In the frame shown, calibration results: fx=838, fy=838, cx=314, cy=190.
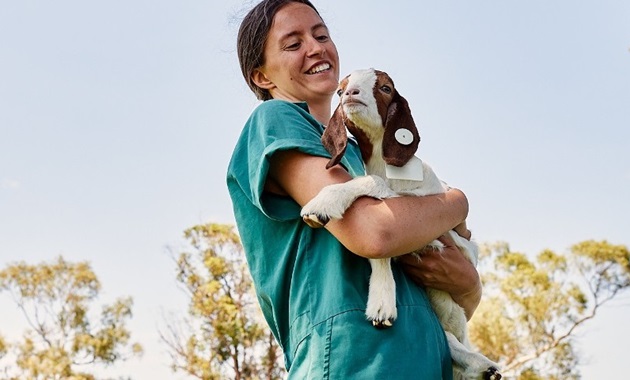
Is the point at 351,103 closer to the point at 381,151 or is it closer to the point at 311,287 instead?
the point at 381,151

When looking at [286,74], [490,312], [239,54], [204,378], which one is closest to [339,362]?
[286,74]

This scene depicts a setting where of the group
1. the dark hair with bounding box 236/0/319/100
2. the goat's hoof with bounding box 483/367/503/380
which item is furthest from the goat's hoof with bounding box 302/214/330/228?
Answer: the dark hair with bounding box 236/0/319/100

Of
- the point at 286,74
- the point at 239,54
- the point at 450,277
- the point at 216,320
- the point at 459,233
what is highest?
the point at 216,320

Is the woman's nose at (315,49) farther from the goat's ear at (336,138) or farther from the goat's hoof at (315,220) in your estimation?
the goat's hoof at (315,220)

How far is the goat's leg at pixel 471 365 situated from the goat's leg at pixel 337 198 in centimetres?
50

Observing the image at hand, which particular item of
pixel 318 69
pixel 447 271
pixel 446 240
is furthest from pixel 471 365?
pixel 318 69

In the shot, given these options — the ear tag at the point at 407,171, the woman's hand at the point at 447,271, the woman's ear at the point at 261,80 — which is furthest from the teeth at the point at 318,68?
the woman's hand at the point at 447,271

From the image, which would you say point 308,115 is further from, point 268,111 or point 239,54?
point 239,54

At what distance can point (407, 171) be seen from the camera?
91.1 inches

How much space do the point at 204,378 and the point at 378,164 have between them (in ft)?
67.6

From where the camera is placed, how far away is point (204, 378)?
2212cm

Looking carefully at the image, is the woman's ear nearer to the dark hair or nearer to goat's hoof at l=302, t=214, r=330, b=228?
the dark hair

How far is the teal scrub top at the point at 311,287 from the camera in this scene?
2041 millimetres

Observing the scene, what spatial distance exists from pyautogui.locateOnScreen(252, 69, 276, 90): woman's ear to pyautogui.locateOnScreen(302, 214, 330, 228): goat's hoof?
2.92 ft
